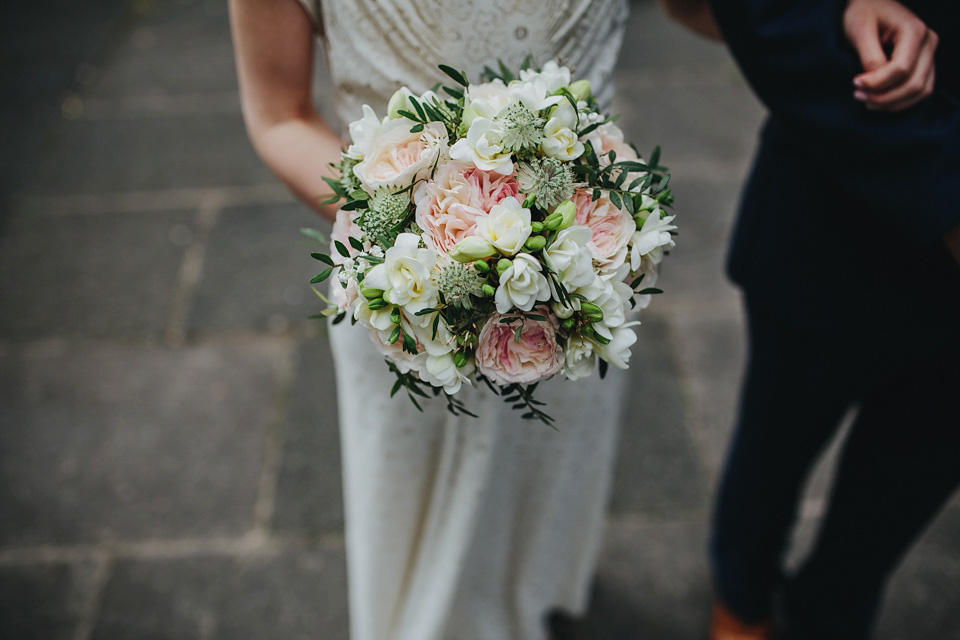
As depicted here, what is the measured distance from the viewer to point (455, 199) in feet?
3.10

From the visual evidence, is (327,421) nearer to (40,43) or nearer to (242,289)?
(242,289)

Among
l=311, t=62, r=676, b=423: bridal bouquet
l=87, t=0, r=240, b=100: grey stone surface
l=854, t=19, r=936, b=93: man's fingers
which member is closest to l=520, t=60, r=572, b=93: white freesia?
l=311, t=62, r=676, b=423: bridal bouquet

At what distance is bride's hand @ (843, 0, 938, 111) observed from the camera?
1138 millimetres

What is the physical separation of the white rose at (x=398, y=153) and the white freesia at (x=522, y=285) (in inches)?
7.7


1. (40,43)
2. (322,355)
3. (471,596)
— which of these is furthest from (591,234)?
(40,43)

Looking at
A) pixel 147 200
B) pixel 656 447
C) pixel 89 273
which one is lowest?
pixel 656 447

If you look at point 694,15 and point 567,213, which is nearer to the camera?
point 567,213

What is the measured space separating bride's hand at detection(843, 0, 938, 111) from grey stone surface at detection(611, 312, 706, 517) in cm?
152

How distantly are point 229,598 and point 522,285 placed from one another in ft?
5.72

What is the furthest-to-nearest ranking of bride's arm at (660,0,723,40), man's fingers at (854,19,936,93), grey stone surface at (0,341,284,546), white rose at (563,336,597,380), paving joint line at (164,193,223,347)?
1. paving joint line at (164,193,223,347)
2. grey stone surface at (0,341,284,546)
3. bride's arm at (660,0,723,40)
4. man's fingers at (854,19,936,93)
5. white rose at (563,336,597,380)

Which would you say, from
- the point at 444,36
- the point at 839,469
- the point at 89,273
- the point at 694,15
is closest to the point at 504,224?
the point at 444,36

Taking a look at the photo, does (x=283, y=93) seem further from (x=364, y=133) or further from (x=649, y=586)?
(x=649, y=586)

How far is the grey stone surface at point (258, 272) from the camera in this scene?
2.97 meters

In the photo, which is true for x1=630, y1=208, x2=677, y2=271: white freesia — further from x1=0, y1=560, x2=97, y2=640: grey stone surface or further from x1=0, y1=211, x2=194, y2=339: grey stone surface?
x1=0, y1=211, x2=194, y2=339: grey stone surface
